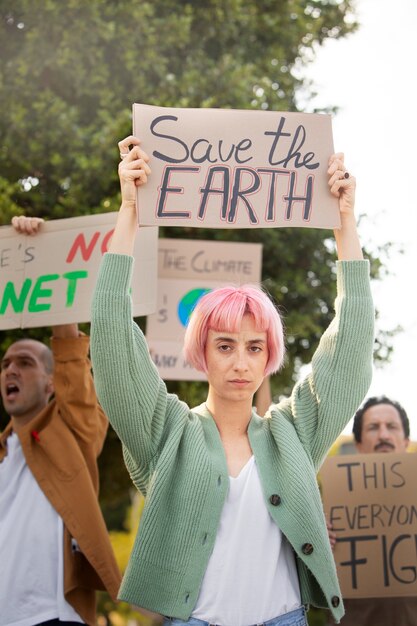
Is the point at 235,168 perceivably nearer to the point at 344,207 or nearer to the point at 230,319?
the point at 344,207

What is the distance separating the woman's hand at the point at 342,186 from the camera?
10.6ft

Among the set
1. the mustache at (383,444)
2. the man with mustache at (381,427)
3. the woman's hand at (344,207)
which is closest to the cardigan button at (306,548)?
the woman's hand at (344,207)

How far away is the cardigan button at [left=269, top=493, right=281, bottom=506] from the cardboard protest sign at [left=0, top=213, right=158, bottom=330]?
187 cm

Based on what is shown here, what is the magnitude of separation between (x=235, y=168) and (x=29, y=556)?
6.04 ft

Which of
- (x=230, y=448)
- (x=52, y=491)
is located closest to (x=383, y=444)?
(x=52, y=491)

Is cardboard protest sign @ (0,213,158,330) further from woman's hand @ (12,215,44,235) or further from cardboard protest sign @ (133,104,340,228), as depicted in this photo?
cardboard protest sign @ (133,104,340,228)

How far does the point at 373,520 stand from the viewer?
441 cm

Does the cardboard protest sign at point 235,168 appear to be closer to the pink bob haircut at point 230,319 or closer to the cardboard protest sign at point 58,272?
the pink bob haircut at point 230,319

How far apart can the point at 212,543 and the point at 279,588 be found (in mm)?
236

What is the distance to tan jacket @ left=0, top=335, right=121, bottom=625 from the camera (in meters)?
4.14

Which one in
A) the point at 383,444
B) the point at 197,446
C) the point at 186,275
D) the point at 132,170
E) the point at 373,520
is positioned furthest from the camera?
the point at 186,275

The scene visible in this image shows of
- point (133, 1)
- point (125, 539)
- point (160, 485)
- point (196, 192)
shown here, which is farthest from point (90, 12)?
point (125, 539)

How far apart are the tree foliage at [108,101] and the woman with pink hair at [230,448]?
3.46m

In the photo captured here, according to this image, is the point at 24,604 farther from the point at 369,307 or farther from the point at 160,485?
the point at 369,307
